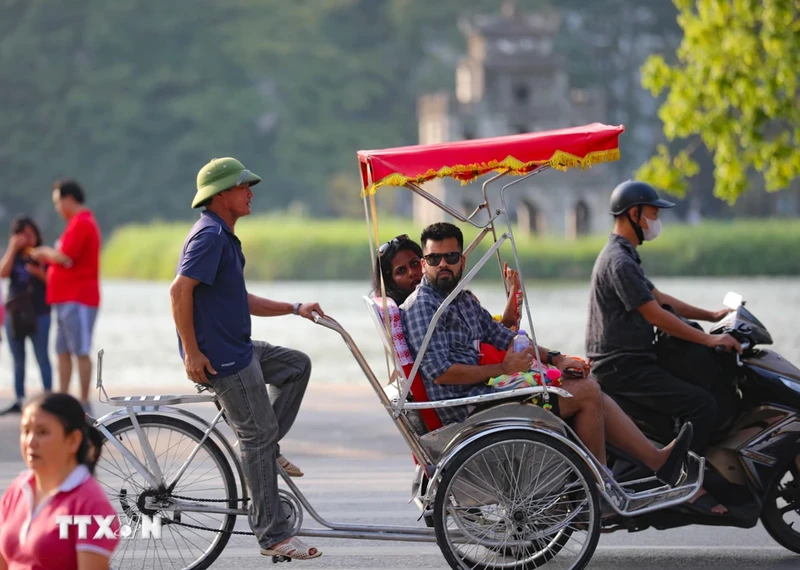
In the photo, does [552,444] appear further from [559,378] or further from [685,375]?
[685,375]

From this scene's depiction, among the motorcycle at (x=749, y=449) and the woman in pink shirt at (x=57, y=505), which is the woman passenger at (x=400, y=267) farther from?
the woman in pink shirt at (x=57, y=505)

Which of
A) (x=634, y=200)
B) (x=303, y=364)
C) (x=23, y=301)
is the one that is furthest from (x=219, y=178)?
(x=23, y=301)

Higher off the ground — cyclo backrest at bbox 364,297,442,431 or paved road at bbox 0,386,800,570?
cyclo backrest at bbox 364,297,442,431

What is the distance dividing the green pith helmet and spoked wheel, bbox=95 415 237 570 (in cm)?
100

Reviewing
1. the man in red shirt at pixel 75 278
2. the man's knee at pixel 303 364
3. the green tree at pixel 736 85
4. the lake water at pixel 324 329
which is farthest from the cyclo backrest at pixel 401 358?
the green tree at pixel 736 85

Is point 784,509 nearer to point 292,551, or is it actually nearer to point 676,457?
point 676,457

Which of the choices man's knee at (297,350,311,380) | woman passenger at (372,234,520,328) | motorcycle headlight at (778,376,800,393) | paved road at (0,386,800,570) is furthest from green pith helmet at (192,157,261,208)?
motorcycle headlight at (778,376,800,393)

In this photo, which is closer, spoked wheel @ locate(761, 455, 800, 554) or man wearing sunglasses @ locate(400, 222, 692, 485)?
man wearing sunglasses @ locate(400, 222, 692, 485)

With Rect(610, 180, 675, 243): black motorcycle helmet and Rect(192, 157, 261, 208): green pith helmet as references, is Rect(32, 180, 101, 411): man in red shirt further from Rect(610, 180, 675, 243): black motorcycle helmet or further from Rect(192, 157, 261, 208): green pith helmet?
Rect(610, 180, 675, 243): black motorcycle helmet

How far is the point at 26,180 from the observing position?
211 feet

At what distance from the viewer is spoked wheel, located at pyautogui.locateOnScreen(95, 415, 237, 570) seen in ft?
18.8

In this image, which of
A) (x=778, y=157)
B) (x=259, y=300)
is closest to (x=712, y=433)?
(x=259, y=300)

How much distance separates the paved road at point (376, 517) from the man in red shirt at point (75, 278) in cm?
89

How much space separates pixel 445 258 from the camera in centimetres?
585
